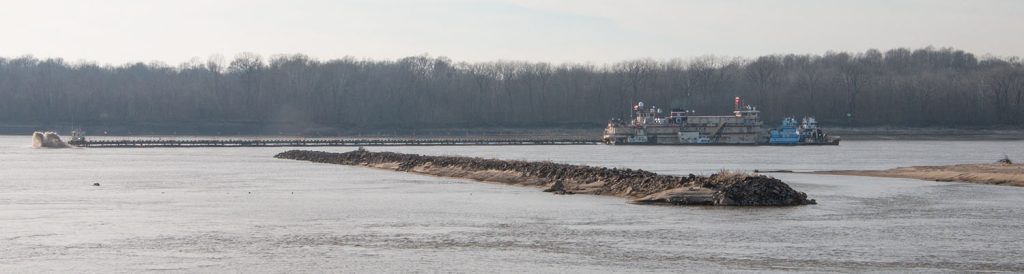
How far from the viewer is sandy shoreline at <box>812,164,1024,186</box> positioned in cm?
5416

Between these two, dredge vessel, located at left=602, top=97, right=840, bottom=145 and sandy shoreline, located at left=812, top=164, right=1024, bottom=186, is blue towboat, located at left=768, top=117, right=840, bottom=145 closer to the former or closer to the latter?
dredge vessel, located at left=602, top=97, right=840, bottom=145

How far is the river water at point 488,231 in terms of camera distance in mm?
26188

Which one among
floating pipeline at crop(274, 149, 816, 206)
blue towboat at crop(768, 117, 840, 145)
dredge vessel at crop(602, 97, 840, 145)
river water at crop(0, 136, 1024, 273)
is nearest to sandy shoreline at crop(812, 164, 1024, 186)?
river water at crop(0, 136, 1024, 273)

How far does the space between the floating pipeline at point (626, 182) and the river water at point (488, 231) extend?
1250 millimetres

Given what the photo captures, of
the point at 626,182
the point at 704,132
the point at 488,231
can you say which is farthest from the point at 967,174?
the point at 704,132

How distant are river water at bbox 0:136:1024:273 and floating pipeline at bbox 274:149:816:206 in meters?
1.25

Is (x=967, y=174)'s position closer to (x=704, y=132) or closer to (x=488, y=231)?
(x=488, y=231)

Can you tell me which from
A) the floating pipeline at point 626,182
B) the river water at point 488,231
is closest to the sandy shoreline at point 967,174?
the river water at point 488,231

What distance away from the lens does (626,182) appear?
4747cm

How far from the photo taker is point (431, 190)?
51.5 m

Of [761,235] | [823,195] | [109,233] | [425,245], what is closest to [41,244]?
[109,233]

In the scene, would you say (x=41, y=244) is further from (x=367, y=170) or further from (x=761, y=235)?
(x=367, y=170)

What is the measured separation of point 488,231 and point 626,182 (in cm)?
Answer: 1526

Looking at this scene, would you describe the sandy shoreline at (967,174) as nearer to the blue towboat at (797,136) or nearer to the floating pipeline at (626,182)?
the floating pipeline at (626,182)
